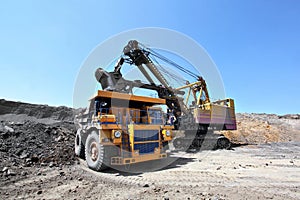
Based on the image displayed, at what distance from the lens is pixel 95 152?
7.47m

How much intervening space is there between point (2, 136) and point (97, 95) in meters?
6.22

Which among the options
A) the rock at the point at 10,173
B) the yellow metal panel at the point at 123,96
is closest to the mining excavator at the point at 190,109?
the yellow metal panel at the point at 123,96

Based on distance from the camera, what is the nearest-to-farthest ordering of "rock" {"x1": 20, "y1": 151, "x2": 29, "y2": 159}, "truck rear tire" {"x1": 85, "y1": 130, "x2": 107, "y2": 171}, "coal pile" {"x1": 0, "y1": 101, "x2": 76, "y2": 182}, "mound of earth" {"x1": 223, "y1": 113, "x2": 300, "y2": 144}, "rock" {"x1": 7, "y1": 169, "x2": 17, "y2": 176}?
1. "rock" {"x1": 7, "y1": 169, "x2": 17, "y2": 176}
2. "coal pile" {"x1": 0, "y1": 101, "x2": 76, "y2": 182}
3. "truck rear tire" {"x1": 85, "y1": 130, "x2": 107, "y2": 171}
4. "rock" {"x1": 20, "y1": 151, "x2": 29, "y2": 159}
5. "mound of earth" {"x1": 223, "y1": 113, "x2": 300, "y2": 144}

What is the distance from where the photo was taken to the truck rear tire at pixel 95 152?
700 centimetres

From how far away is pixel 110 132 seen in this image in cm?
723

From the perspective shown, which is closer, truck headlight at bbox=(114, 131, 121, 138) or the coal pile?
the coal pile

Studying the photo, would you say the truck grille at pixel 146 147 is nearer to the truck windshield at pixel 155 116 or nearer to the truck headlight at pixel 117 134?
the truck headlight at pixel 117 134

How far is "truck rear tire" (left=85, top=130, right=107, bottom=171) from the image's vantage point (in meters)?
7.00

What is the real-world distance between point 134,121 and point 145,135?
123cm

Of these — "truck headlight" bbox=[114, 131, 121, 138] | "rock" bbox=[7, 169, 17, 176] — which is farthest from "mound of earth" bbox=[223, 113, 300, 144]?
"rock" bbox=[7, 169, 17, 176]

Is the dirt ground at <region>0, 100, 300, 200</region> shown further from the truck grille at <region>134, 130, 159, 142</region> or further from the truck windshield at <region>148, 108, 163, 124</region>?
the truck windshield at <region>148, 108, 163, 124</region>

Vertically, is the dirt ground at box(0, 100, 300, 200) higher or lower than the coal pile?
lower

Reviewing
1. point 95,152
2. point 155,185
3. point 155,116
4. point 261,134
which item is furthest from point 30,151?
point 261,134

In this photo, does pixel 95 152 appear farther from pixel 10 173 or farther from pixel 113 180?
pixel 10 173
